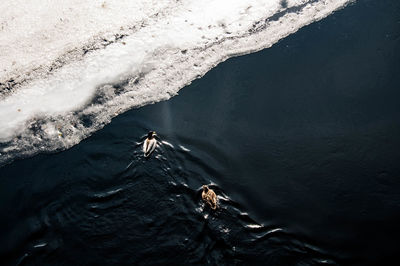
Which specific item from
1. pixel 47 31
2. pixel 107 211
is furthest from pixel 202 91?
pixel 47 31

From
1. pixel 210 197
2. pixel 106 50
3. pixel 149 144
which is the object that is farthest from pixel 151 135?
pixel 106 50

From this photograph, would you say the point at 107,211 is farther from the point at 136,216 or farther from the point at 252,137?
the point at 252,137

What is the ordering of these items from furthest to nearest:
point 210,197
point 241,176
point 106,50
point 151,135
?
point 106,50 → point 151,135 → point 241,176 → point 210,197

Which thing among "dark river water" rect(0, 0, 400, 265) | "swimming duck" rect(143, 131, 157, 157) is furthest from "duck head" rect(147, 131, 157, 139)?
"dark river water" rect(0, 0, 400, 265)

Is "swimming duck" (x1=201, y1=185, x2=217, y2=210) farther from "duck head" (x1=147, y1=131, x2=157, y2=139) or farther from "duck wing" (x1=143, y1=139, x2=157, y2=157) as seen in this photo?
"duck head" (x1=147, y1=131, x2=157, y2=139)

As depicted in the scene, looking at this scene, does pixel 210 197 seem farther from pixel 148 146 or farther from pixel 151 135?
pixel 151 135

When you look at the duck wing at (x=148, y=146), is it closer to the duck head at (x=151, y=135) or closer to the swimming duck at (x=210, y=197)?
the duck head at (x=151, y=135)

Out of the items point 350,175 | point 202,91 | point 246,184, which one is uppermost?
point 202,91
